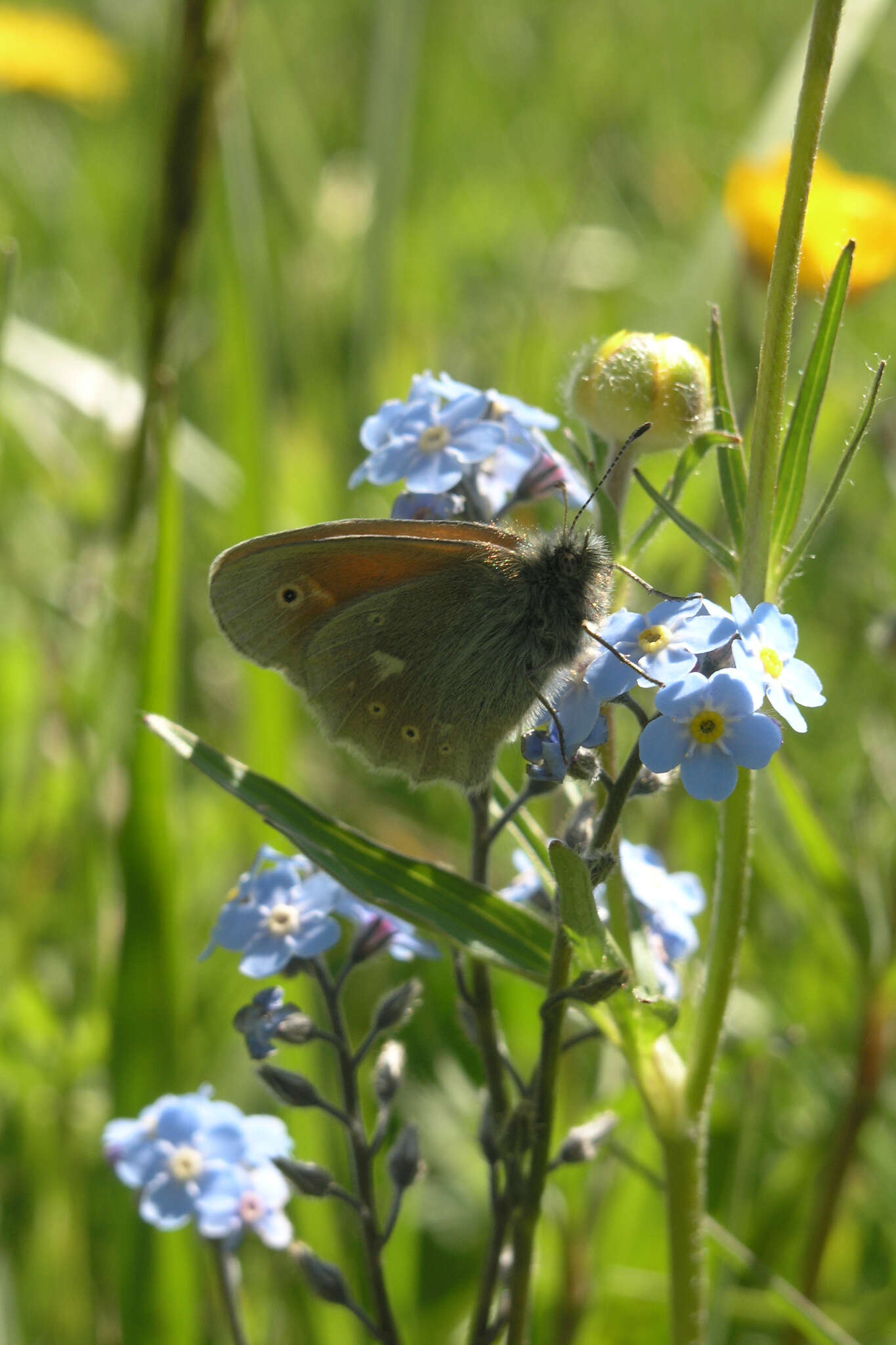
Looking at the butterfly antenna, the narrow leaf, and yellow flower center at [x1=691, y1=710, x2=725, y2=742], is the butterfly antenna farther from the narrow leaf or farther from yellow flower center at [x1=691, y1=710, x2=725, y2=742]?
yellow flower center at [x1=691, y1=710, x2=725, y2=742]

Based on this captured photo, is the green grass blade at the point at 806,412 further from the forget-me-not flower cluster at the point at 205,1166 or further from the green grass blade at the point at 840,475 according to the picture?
the forget-me-not flower cluster at the point at 205,1166

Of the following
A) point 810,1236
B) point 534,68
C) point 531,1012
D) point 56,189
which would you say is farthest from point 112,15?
point 810,1236

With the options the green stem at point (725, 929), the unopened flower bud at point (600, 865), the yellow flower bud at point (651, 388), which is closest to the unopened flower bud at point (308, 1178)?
the green stem at point (725, 929)

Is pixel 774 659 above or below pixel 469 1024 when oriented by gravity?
above

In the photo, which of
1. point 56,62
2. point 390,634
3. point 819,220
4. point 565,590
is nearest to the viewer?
point 565,590

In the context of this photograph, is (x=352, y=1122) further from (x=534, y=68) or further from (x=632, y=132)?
(x=534, y=68)

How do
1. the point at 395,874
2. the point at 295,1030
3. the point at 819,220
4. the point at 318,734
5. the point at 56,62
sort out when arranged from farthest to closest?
1. the point at 56,62
2. the point at 819,220
3. the point at 318,734
4. the point at 295,1030
5. the point at 395,874

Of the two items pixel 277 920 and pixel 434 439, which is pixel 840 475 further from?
pixel 277 920

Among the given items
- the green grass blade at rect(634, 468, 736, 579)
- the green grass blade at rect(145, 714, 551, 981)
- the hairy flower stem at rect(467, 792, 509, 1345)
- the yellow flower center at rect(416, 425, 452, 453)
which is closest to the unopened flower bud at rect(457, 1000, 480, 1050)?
the hairy flower stem at rect(467, 792, 509, 1345)

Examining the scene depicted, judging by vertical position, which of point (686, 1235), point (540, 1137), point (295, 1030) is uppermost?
point (295, 1030)

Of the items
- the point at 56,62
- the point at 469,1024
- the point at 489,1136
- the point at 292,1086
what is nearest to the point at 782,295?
the point at 469,1024
